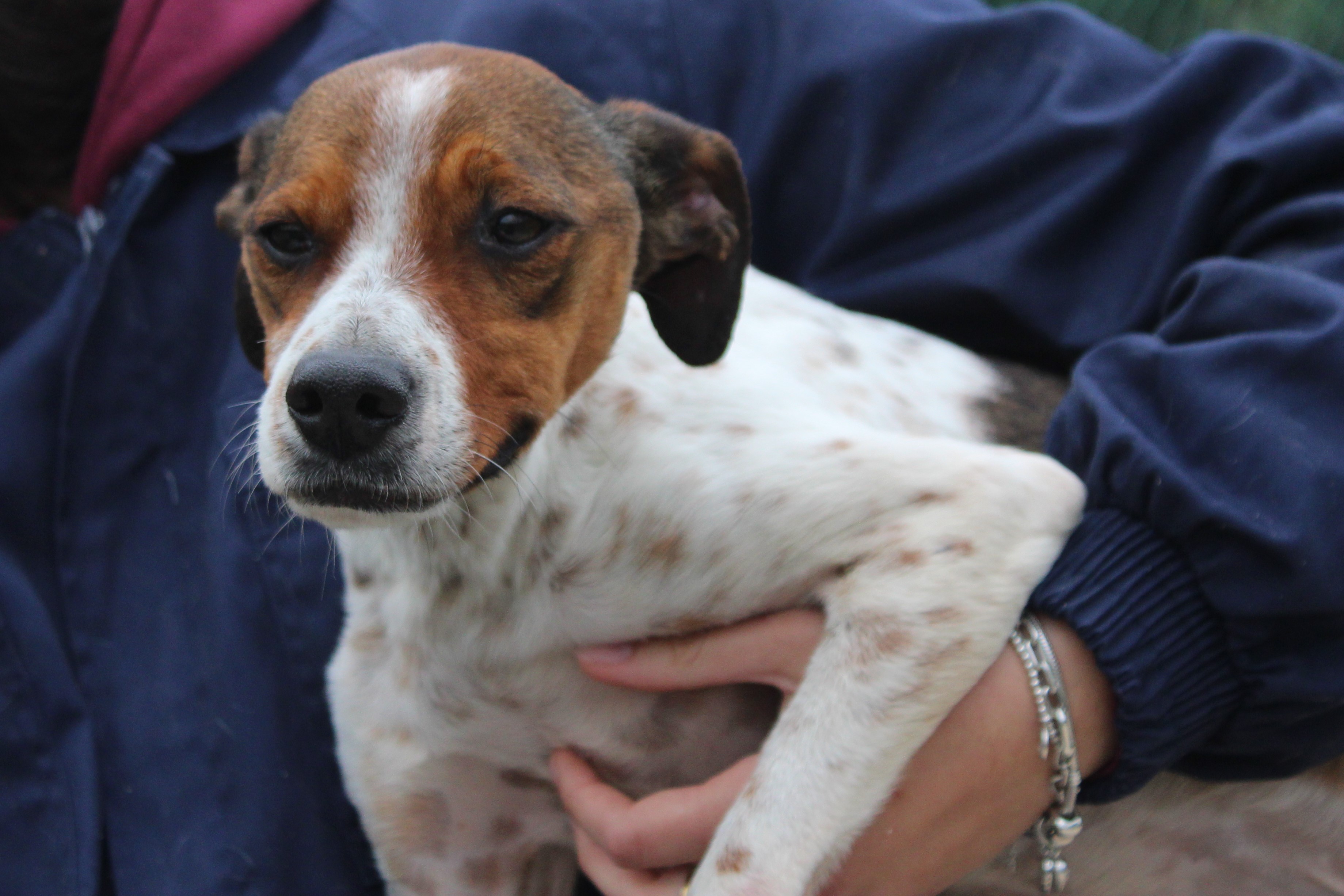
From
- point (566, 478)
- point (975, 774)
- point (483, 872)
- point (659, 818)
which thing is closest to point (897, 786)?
point (975, 774)

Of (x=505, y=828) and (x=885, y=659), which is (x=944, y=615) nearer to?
(x=885, y=659)

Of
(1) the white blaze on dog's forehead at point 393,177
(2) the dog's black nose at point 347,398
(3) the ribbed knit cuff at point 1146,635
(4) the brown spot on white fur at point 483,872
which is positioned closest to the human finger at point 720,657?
(3) the ribbed knit cuff at point 1146,635

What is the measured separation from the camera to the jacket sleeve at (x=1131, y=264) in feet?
5.58

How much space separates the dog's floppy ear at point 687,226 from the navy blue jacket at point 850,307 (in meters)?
0.54

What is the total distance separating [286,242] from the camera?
5.75 feet

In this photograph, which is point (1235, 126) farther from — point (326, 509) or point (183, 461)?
point (183, 461)

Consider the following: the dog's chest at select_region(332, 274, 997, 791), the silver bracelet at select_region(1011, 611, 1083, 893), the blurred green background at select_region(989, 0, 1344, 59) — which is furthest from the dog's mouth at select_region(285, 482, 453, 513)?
the blurred green background at select_region(989, 0, 1344, 59)

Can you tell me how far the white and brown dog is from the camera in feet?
5.31

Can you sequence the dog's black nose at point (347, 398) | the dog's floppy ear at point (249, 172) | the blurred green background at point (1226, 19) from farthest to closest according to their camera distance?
the blurred green background at point (1226, 19), the dog's floppy ear at point (249, 172), the dog's black nose at point (347, 398)

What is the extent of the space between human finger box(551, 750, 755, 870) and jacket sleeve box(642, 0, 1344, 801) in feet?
2.04

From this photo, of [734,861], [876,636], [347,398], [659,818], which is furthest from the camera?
[659,818]

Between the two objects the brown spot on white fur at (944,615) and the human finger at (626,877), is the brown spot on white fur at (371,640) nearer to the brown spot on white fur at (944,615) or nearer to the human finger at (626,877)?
the human finger at (626,877)

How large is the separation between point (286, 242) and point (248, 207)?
31 centimetres

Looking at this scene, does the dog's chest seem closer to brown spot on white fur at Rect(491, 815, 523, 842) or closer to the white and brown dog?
the white and brown dog
